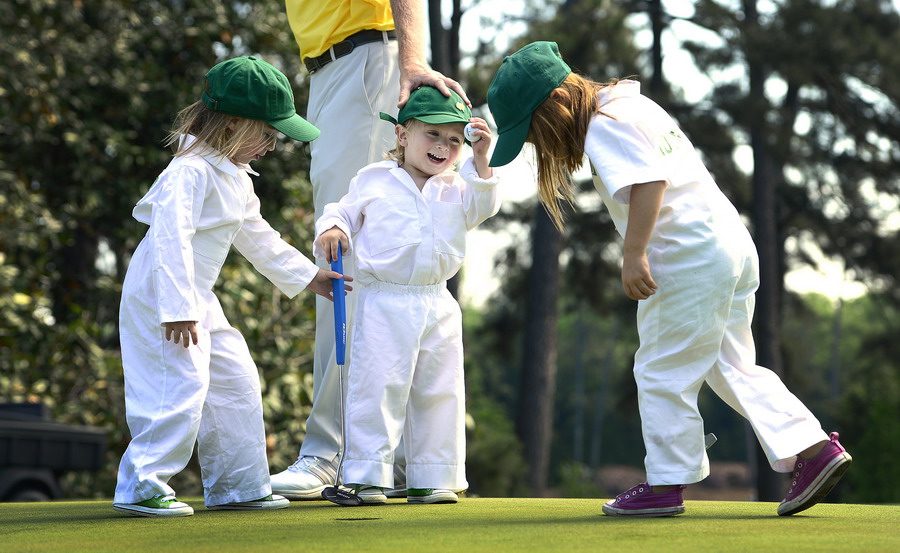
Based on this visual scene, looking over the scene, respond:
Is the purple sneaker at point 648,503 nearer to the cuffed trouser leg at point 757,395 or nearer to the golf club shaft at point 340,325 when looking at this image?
the cuffed trouser leg at point 757,395

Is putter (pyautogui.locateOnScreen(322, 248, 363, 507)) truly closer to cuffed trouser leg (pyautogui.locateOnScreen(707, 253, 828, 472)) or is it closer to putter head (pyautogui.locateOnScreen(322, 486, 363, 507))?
putter head (pyautogui.locateOnScreen(322, 486, 363, 507))

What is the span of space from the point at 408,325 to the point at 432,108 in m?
0.77

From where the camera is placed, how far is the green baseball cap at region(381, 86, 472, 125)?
13.0 feet

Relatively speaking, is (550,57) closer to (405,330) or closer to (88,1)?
(405,330)

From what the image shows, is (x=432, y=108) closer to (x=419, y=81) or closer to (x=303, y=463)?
(x=419, y=81)

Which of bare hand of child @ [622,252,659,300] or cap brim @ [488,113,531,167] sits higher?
cap brim @ [488,113,531,167]

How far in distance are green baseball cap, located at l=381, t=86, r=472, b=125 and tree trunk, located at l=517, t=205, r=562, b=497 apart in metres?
12.5

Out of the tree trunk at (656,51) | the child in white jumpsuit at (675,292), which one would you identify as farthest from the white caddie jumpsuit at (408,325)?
the tree trunk at (656,51)

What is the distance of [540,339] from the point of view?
54.7 ft

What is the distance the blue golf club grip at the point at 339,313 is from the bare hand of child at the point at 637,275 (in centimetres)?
110

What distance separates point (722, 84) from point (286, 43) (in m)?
9.69

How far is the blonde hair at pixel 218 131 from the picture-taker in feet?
12.7

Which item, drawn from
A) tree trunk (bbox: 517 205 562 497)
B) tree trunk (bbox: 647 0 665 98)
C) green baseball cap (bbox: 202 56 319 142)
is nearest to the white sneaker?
green baseball cap (bbox: 202 56 319 142)

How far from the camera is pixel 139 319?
3.73 metres
